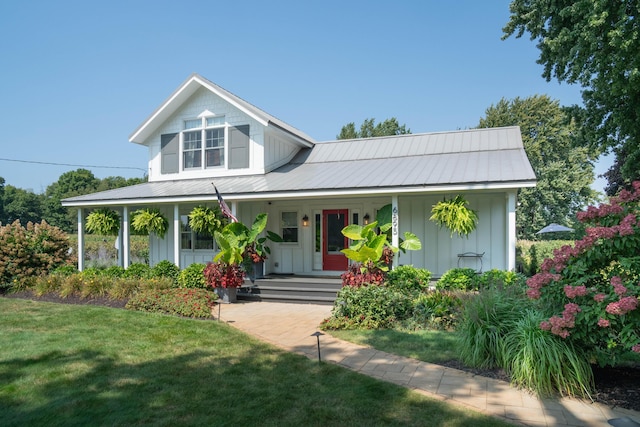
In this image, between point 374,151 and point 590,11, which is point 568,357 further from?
point 374,151

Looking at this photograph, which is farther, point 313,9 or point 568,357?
point 313,9

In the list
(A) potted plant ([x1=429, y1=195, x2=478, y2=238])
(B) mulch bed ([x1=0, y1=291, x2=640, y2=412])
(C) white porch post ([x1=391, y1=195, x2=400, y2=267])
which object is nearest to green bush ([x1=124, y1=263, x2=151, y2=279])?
(C) white porch post ([x1=391, y1=195, x2=400, y2=267])

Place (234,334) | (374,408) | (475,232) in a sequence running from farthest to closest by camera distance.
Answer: (475,232), (234,334), (374,408)

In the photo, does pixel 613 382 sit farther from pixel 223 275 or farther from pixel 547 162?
pixel 547 162

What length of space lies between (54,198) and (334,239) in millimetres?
56485

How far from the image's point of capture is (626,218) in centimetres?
407

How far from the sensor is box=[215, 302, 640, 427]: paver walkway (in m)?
3.65

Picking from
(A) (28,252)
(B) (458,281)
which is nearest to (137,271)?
(A) (28,252)

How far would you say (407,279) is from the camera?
898cm

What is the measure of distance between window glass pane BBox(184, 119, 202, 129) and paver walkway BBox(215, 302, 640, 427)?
27.2 feet

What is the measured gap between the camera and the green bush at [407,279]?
8836mm

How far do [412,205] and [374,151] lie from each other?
3501mm

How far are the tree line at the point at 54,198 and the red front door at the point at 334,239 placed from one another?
44709mm

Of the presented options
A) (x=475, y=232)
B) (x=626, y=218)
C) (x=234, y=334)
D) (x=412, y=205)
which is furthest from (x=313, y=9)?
(x=626, y=218)
